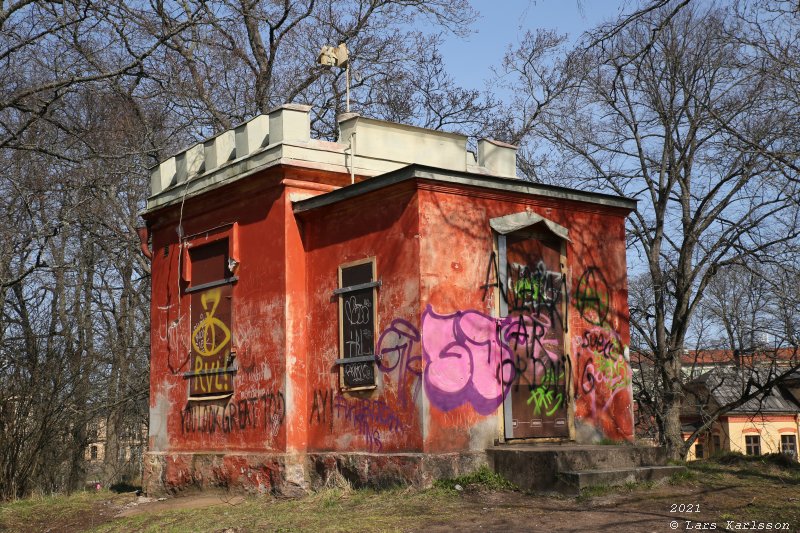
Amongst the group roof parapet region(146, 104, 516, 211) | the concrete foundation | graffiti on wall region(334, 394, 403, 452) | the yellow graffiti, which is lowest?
the concrete foundation

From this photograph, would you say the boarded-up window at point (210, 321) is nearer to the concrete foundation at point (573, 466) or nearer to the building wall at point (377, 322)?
the building wall at point (377, 322)

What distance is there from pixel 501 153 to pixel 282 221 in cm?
471

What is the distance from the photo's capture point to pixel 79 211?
23.5 m

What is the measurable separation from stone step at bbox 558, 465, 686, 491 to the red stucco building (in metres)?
1.40

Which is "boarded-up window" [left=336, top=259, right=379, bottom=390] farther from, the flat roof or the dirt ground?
the dirt ground

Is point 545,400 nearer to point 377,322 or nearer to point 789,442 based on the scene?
point 377,322

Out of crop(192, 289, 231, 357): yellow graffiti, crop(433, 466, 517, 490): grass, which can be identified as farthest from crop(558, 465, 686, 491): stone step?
crop(192, 289, 231, 357): yellow graffiti

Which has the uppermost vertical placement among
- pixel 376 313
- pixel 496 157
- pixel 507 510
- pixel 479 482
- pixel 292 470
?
pixel 496 157

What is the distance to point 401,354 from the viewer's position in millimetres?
11805

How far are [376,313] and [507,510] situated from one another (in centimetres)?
338

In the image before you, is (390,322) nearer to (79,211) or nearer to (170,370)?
(170,370)

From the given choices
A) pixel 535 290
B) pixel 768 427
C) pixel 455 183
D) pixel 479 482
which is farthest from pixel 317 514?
pixel 768 427

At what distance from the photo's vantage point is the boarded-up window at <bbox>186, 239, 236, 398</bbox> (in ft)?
46.8

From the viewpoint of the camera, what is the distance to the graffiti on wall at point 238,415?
13109mm
